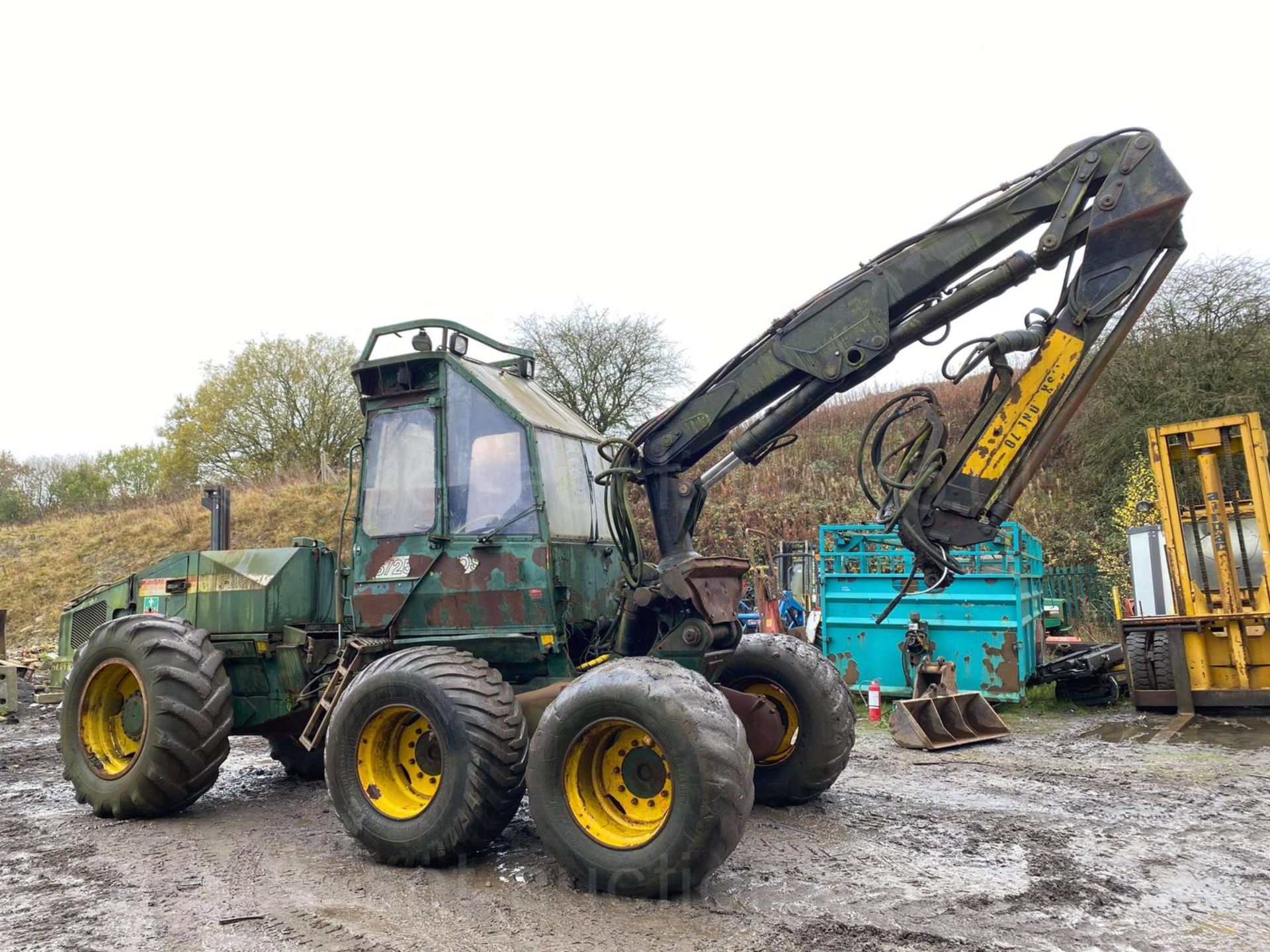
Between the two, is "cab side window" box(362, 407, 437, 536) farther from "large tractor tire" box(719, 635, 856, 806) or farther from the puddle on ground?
the puddle on ground

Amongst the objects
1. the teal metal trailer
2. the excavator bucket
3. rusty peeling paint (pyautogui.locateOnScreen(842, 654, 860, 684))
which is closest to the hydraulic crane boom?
the excavator bucket

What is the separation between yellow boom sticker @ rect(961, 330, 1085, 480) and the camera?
5.28m

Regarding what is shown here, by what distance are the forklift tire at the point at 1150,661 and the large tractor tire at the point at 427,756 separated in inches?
309

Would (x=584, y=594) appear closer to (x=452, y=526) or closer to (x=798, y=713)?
(x=452, y=526)

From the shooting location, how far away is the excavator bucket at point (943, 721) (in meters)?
8.91

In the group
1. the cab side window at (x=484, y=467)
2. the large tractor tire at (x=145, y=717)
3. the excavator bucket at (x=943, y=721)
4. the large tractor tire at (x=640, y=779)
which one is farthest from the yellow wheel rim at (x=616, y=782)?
the excavator bucket at (x=943, y=721)

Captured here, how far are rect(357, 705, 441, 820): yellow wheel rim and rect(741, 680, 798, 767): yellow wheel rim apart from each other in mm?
2094

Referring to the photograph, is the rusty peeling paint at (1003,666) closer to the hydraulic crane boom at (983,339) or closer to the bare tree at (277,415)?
the hydraulic crane boom at (983,339)

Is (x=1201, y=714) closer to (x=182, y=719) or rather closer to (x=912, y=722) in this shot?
(x=912, y=722)

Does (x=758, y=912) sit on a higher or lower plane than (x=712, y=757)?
lower

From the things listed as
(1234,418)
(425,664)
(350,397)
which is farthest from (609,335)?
(425,664)

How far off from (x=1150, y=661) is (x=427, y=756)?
8.14 m

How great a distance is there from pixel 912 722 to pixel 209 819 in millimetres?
5667

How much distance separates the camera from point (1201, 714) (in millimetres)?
10203
